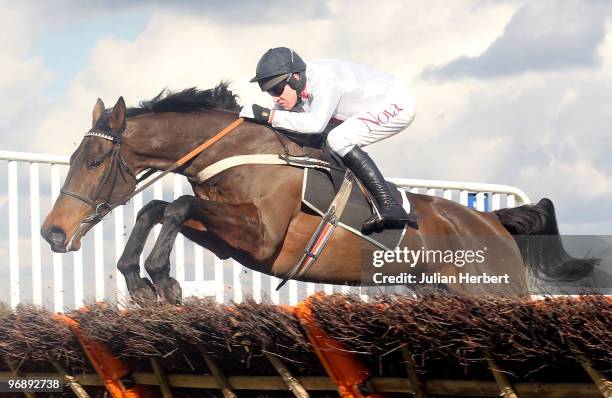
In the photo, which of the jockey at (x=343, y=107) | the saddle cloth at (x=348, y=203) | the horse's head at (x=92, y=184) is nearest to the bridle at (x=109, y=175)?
the horse's head at (x=92, y=184)

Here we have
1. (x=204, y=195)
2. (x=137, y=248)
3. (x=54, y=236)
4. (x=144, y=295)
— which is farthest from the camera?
(x=204, y=195)

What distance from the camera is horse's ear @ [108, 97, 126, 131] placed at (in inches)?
221

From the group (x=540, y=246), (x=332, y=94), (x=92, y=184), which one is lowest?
(x=540, y=246)

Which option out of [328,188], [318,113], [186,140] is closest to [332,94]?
[318,113]

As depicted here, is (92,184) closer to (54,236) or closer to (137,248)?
(54,236)

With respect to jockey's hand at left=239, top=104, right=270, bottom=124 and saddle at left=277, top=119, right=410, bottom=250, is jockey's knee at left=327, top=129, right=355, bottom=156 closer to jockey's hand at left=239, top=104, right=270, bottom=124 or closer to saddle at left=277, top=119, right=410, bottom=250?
saddle at left=277, top=119, right=410, bottom=250

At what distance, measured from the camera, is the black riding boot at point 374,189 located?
5613mm

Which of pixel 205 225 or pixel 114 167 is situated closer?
pixel 205 225

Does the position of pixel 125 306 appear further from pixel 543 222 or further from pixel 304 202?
pixel 543 222

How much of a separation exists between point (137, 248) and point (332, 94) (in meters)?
1.28

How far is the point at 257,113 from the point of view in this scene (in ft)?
18.5

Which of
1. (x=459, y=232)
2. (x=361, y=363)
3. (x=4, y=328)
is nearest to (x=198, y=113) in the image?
(x=459, y=232)

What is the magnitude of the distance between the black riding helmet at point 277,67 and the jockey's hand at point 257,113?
0.42 feet

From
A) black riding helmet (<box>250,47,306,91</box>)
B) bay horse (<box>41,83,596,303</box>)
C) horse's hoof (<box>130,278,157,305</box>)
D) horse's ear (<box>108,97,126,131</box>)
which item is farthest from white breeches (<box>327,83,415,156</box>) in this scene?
horse's hoof (<box>130,278,157,305</box>)
